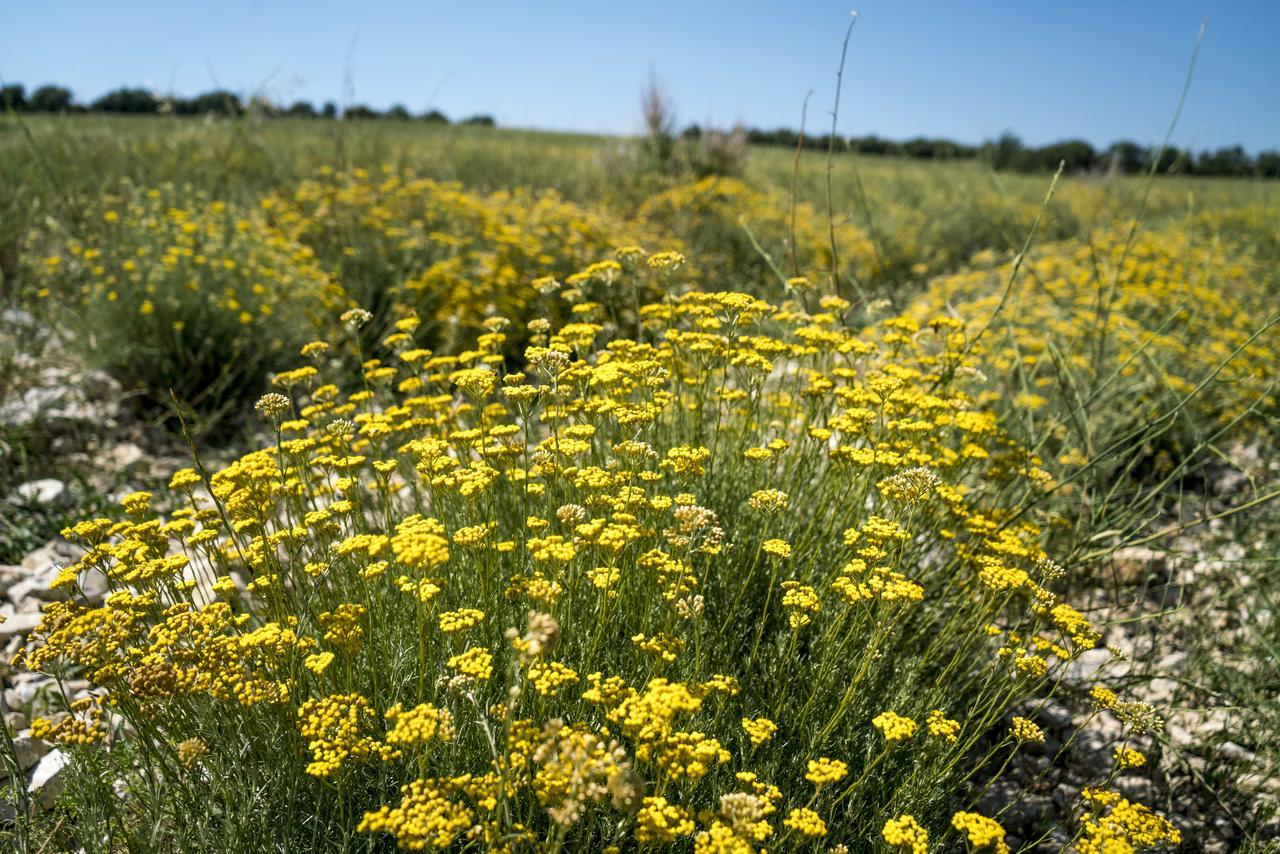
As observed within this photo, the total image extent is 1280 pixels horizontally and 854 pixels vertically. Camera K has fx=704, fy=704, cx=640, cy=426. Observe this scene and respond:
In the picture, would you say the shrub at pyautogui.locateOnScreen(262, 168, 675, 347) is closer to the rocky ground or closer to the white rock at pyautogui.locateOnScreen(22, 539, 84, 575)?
the rocky ground

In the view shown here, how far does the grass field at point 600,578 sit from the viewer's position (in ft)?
5.64

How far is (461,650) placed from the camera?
Answer: 1898 millimetres

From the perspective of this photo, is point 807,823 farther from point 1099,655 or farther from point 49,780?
point 1099,655

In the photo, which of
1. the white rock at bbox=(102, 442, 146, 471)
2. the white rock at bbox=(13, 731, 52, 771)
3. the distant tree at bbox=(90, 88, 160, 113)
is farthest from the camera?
the distant tree at bbox=(90, 88, 160, 113)

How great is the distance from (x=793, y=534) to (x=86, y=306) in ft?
19.0

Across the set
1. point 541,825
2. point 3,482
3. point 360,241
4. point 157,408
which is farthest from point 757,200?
point 541,825

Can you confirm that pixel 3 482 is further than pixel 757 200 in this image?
No

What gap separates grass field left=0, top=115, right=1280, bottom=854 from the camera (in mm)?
1719

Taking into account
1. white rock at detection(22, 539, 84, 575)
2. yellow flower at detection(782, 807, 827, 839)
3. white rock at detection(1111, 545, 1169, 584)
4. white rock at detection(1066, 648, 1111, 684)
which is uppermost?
yellow flower at detection(782, 807, 827, 839)

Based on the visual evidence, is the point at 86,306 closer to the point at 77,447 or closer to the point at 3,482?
the point at 77,447

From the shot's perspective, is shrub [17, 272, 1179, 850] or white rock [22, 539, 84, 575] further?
white rock [22, 539, 84, 575]

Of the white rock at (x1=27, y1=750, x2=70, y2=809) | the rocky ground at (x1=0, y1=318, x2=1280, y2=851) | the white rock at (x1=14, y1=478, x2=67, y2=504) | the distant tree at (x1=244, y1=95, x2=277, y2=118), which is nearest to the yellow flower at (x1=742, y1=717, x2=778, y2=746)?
the rocky ground at (x1=0, y1=318, x2=1280, y2=851)

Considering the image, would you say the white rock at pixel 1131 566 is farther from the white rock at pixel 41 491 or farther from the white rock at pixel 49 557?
the white rock at pixel 41 491

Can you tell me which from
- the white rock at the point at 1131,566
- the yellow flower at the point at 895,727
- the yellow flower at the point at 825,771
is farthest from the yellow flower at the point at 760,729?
the white rock at the point at 1131,566
